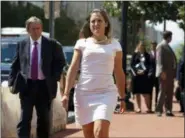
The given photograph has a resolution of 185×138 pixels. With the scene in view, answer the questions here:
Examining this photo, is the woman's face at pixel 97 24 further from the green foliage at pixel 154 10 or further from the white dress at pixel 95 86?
the green foliage at pixel 154 10

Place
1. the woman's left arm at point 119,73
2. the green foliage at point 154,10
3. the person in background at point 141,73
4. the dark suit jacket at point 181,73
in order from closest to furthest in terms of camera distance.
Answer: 1. the woman's left arm at point 119,73
2. the dark suit jacket at point 181,73
3. the person in background at point 141,73
4. the green foliage at point 154,10

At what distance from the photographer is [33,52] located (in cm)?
884

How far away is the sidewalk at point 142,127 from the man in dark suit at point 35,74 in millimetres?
2601

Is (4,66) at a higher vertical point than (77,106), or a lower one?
lower

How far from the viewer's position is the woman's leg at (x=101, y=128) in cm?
667

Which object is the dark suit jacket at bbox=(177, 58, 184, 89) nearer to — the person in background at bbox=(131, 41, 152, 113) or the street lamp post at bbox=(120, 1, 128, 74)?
the person in background at bbox=(131, 41, 152, 113)

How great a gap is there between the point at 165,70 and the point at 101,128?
29.5 feet

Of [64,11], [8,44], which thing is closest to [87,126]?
[8,44]

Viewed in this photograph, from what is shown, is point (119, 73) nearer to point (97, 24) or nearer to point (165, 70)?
point (97, 24)

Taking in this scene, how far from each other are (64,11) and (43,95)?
141 ft

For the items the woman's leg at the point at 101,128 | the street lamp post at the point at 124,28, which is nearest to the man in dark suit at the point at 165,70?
the street lamp post at the point at 124,28

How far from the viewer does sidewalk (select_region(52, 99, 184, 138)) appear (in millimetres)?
11814

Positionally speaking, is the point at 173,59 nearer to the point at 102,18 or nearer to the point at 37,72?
the point at 37,72

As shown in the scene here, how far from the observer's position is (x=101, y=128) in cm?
668
